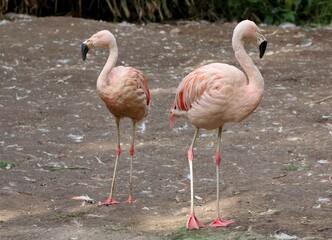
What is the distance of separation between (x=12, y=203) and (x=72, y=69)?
4254 mm

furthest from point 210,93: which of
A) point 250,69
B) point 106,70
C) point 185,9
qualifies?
point 185,9

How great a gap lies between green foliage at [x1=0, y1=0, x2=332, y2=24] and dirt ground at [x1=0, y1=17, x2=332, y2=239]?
85cm

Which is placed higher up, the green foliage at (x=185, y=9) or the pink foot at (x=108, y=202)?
the green foliage at (x=185, y=9)

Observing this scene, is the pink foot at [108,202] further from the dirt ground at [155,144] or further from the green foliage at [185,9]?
the green foliage at [185,9]

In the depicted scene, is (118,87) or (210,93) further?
(118,87)

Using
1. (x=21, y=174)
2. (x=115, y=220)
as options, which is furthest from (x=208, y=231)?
(x=21, y=174)

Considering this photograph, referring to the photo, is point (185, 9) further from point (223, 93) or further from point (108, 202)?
point (223, 93)

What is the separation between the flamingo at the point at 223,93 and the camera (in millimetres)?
4711

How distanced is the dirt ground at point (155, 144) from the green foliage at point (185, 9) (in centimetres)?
85

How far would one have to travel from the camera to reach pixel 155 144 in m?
6.96

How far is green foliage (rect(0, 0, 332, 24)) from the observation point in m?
12.2

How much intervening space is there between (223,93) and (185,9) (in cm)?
830

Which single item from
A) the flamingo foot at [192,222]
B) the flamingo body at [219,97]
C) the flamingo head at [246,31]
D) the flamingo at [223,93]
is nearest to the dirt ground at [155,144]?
the flamingo foot at [192,222]

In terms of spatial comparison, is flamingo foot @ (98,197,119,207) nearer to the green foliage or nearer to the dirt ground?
the dirt ground
